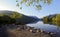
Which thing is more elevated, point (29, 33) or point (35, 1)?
point (35, 1)

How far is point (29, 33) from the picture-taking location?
4.78m

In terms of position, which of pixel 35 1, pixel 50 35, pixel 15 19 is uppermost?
pixel 35 1

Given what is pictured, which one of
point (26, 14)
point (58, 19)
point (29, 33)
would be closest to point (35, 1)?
point (29, 33)

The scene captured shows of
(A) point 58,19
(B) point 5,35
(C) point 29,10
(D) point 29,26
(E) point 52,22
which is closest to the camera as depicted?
(B) point 5,35

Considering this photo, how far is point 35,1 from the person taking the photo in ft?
10.5

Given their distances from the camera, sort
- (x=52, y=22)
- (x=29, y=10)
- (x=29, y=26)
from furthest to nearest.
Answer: (x=52, y=22), (x=29, y=26), (x=29, y=10)

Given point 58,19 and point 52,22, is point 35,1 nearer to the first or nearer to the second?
point 58,19

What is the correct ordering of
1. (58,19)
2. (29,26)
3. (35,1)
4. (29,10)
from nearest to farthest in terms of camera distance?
1. (35,1)
2. (29,10)
3. (29,26)
4. (58,19)

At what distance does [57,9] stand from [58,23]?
103 centimetres

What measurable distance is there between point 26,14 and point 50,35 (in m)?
1.13

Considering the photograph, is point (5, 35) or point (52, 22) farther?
point (52, 22)

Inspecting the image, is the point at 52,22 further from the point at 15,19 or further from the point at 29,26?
the point at 15,19

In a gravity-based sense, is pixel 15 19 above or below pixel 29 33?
above

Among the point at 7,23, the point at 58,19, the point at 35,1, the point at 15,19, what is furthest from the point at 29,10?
the point at 35,1
